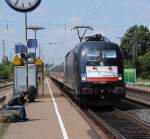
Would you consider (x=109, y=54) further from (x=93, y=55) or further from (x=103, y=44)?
(x=93, y=55)

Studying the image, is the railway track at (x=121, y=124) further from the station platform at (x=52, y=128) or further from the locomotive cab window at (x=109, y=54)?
the locomotive cab window at (x=109, y=54)

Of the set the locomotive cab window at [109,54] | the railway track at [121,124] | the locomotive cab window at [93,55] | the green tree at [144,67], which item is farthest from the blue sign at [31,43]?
the green tree at [144,67]

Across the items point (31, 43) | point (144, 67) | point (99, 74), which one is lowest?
point (99, 74)

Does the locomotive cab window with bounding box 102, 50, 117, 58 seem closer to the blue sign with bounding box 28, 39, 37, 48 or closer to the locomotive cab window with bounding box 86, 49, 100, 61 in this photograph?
the locomotive cab window with bounding box 86, 49, 100, 61

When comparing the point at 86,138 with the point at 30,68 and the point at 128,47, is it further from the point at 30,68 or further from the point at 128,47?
the point at 128,47

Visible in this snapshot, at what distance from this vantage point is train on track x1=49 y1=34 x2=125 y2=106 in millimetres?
26766

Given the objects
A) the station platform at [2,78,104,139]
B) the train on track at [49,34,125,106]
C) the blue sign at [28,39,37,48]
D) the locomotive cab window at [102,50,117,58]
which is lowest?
the station platform at [2,78,104,139]

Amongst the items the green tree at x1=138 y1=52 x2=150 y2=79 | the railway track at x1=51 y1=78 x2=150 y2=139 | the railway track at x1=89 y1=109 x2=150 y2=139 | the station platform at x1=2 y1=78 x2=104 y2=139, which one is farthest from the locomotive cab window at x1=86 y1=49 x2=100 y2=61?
the green tree at x1=138 y1=52 x2=150 y2=79

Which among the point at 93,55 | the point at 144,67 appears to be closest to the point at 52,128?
the point at 93,55

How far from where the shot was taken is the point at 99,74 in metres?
27.0

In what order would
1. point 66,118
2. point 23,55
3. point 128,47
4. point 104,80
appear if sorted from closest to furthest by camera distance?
1. point 66,118
2. point 104,80
3. point 23,55
4. point 128,47

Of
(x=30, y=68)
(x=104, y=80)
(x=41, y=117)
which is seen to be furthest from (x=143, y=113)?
(x=30, y=68)

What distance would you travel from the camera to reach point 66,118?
22.8 meters

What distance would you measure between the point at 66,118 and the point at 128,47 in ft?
383
